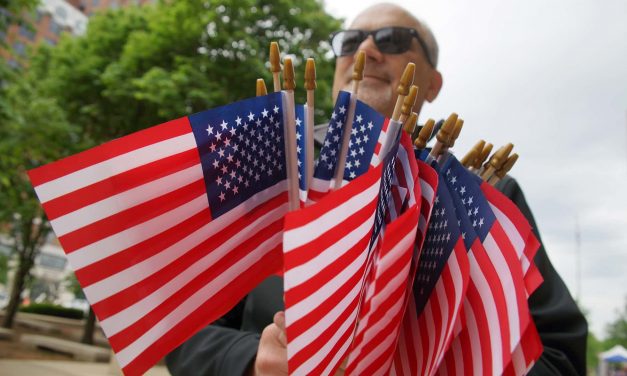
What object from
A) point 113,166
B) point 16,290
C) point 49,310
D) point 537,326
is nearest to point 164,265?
point 113,166

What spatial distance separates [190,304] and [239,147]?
1.19ft

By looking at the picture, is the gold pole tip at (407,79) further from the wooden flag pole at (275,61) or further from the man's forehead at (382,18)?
the man's forehead at (382,18)

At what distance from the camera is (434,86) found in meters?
2.41

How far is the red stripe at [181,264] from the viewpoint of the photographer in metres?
1.12

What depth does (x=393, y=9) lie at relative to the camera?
2176mm

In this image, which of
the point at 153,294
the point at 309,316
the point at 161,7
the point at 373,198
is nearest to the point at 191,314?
the point at 153,294

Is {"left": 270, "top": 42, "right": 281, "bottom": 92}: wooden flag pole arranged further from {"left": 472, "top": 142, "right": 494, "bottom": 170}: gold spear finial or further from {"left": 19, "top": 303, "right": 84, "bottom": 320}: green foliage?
{"left": 19, "top": 303, "right": 84, "bottom": 320}: green foliage

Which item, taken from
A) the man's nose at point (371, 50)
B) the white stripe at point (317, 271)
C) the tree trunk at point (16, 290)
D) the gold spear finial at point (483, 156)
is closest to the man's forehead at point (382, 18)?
the man's nose at point (371, 50)

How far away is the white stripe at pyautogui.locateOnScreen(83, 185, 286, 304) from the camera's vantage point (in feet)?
3.68

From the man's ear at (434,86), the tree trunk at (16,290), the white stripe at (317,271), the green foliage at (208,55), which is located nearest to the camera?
the white stripe at (317,271)

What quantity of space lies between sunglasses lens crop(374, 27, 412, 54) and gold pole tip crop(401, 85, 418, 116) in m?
0.85

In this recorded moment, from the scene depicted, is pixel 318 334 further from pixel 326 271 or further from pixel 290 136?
pixel 290 136

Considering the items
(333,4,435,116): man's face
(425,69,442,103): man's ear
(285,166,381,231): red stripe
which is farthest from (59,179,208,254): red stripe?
(425,69,442,103): man's ear

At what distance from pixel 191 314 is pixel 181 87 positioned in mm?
11559
